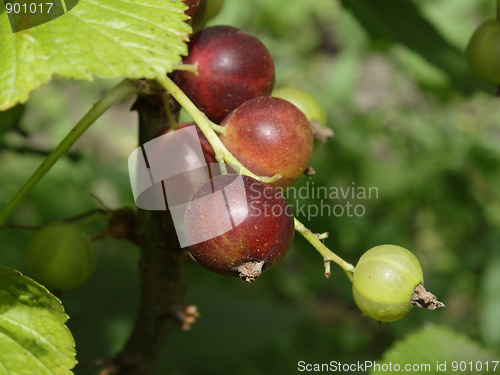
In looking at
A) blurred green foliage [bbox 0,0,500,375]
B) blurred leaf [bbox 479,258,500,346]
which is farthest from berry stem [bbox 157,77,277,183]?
blurred leaf [bbox 479,258,500,346]

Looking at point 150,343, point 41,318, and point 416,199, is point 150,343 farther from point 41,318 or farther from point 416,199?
point 416,199

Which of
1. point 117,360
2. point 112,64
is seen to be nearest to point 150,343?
point 117,360

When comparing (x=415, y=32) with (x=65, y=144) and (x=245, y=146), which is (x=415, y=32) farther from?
(x=65, y=144)

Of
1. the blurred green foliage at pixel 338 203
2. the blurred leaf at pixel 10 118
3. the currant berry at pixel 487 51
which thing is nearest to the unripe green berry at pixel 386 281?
the currant berry at pixel 487 51

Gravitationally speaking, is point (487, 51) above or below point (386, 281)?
above

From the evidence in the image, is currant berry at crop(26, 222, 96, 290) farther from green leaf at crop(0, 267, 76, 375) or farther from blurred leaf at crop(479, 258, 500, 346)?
blurred leaf at crop(479, 258, 500, 346)

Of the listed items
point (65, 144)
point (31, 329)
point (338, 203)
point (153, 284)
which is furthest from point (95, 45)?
point (338, 203)
